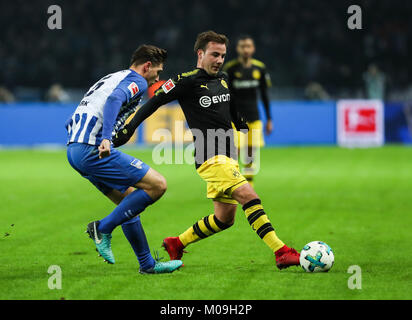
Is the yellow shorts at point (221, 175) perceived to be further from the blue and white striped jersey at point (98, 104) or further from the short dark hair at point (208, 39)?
the short dark hair at point (208, 39)

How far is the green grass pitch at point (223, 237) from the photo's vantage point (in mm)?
5492

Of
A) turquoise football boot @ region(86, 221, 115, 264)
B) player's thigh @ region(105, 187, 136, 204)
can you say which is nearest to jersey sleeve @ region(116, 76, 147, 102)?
player's thigh @ region(105, 187, 136, 204)

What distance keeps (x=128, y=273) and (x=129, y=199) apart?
64 centimetres

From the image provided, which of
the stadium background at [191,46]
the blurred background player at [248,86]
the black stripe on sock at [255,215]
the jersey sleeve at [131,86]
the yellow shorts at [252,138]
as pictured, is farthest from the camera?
the stadium background at [191,46]

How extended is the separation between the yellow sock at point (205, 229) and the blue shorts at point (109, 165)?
90 cm

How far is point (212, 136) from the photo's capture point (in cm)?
639

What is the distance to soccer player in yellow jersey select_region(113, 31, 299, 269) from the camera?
244 inches

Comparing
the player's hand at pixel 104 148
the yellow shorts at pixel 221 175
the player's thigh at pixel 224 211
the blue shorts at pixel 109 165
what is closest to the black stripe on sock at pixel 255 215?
the yellow shorts at pixel 221 175

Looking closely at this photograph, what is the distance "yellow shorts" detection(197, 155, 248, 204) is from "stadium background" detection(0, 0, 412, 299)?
68 centimetres

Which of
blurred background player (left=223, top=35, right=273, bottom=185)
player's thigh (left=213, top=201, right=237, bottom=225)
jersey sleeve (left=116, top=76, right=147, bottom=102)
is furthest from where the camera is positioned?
blurred background player (left=223, top=35, right=273, bottom=185)

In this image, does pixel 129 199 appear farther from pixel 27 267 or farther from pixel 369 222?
pixel 369 222

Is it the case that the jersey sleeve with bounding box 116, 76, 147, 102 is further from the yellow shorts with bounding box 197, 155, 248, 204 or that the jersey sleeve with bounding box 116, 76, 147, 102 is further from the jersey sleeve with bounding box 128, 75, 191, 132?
the yellow shorts with bounding box 197, 155, 248, 204

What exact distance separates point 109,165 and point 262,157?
13.5 metres
